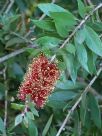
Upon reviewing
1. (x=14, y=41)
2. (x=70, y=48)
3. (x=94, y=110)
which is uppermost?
(x=70, y=48)

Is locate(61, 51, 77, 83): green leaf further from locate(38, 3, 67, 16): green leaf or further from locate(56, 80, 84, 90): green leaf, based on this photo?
locate(56, 80, 84, 90): green leaf

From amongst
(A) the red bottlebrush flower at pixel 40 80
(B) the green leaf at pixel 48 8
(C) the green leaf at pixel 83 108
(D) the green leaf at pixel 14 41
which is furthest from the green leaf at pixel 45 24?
(D) the green leaf at pixel 14 41

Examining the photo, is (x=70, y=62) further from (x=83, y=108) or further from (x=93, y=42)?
(x=83, y=108)

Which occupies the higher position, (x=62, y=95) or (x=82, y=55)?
(x=82, y=55)

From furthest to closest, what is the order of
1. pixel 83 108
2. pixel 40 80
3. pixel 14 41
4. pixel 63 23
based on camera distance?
pixel 14 41 → pixel 83 108 → pixel 63 23 → pixel 40 80

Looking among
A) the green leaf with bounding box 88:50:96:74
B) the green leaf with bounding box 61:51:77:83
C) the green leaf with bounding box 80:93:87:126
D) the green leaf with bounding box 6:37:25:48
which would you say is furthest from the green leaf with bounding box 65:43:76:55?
the green leaf with bounding box 6:37:25:48

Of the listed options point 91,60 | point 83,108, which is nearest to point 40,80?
point 91,60

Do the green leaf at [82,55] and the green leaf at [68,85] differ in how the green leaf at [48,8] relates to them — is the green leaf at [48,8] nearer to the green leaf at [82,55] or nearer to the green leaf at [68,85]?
the green leaf at [82,55]
